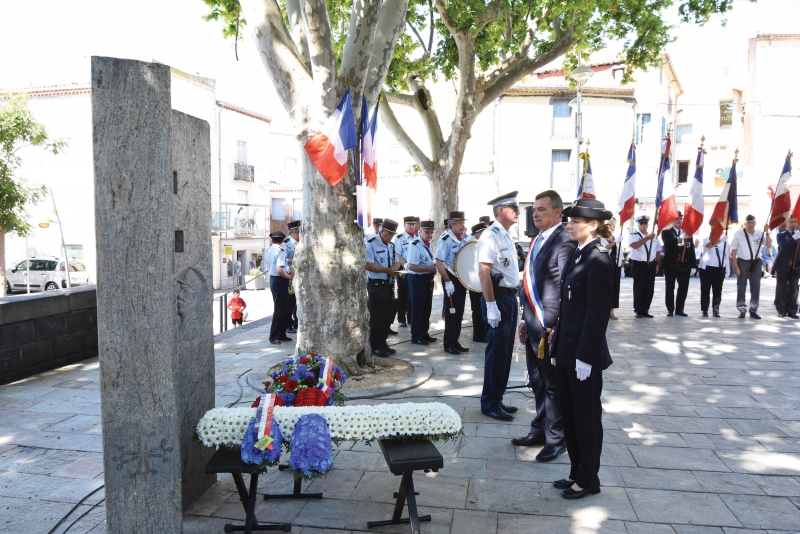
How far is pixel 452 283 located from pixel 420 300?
106 cm

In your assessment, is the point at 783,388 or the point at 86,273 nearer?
the point at 783,388

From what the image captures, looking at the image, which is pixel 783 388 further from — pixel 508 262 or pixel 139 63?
pixel 139 63

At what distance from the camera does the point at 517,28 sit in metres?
15.4

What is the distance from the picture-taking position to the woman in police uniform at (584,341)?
4.13m

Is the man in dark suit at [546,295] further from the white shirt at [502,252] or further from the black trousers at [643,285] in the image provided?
the black trousers at [643,285]

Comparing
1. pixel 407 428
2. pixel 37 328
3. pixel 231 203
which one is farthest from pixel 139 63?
pixel 231 203

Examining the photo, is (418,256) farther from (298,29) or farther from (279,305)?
(298,29)

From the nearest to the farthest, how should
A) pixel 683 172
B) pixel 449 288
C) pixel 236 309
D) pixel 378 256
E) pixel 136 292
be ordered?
pixel 136 292 → pixel 449 288 → pixel 378 256 → pixel 236 309 → pixel 683 172

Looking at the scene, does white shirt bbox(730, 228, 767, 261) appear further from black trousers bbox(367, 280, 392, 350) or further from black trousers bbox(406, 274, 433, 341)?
black trousers bbox(367, 280, 392, 350)

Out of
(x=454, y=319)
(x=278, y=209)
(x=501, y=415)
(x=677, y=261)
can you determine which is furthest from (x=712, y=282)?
(x=278, y=209)

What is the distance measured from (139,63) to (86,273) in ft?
106

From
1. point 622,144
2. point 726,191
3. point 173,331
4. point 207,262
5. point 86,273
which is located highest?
point 622,144

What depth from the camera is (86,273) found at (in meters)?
31.8

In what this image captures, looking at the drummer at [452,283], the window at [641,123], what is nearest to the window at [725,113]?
the window at [641,123]
